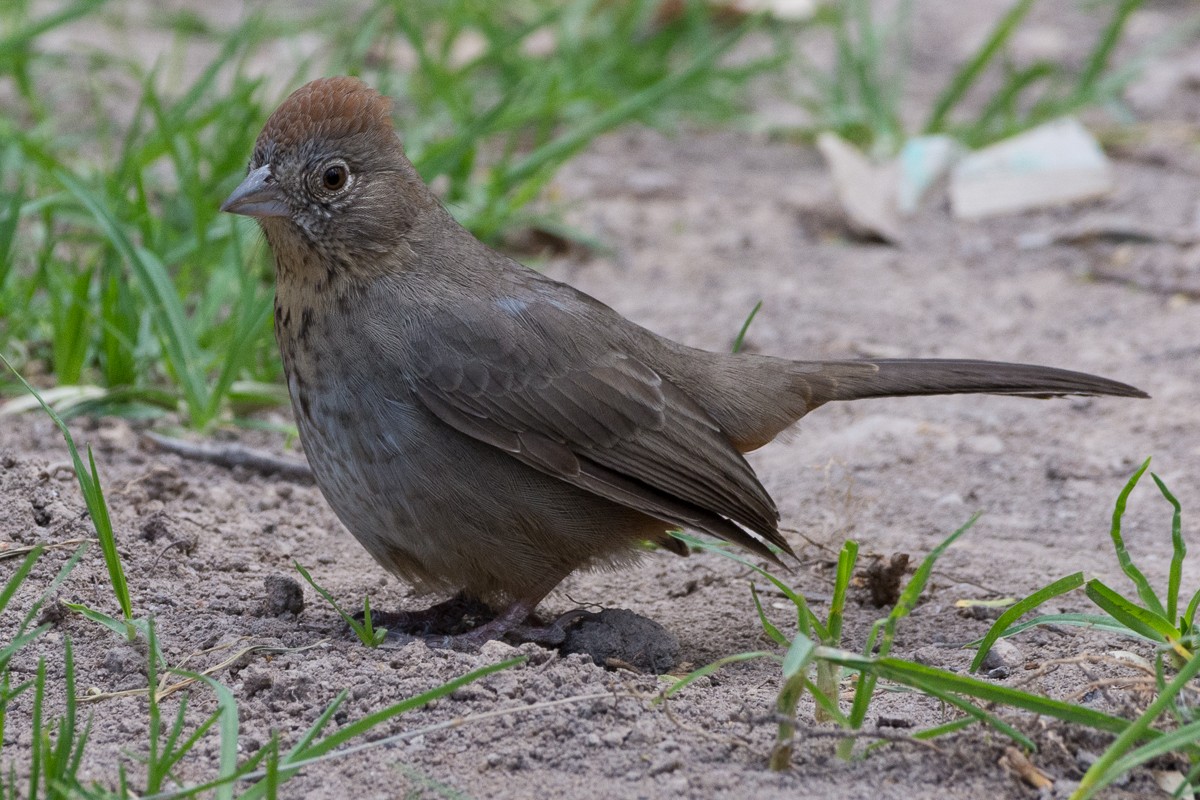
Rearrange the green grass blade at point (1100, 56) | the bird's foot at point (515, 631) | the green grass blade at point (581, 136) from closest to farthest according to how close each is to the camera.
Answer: the bird's foot at point (515, 631)
the green grass blade at point (581, 136)
the green grass blade at point (1100, 56)

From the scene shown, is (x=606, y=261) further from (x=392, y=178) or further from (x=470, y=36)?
(x=392, y=178)

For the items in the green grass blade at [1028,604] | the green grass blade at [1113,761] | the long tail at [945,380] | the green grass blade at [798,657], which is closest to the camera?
the green grass blade at [1113,761]

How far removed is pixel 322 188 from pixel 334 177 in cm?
5

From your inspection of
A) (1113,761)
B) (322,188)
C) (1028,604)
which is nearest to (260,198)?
(322,188)

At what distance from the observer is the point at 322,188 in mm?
4023

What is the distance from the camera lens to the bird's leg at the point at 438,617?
403 cm

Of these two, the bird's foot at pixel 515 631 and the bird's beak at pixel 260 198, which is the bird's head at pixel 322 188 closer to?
the bird's beak at pixel 260 198

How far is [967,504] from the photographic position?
4.86 m

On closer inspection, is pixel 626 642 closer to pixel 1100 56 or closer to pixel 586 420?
pixel 586 420

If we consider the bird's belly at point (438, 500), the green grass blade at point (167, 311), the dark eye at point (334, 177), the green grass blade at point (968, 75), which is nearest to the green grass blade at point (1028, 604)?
the bird's belly at point (438, 500)

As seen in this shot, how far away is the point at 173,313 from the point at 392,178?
3.88 ft

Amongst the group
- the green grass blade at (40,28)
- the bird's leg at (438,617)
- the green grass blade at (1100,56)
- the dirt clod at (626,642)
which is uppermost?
the green grass blade at (40,28)

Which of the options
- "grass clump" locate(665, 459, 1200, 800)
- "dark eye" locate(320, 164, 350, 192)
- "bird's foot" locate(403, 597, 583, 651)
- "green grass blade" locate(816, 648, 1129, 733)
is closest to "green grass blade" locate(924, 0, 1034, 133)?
"dark eye" locate(320, 164, 350, 192)

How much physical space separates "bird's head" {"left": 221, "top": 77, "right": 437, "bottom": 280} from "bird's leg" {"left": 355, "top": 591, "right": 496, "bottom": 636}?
98 cm
